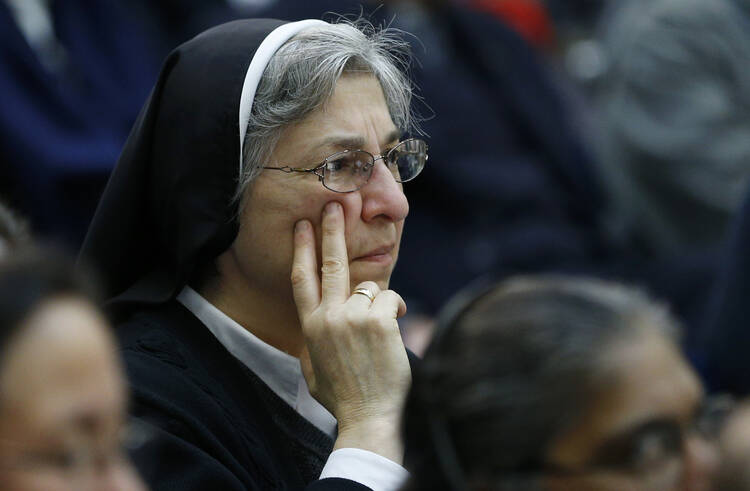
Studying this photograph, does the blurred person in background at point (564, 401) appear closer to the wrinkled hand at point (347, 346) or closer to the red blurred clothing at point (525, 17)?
the wrinkled hand at point (347, 346)

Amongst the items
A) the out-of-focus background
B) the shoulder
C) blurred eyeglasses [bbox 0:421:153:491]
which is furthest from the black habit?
the out-of-focus background

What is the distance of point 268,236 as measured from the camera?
326 cm

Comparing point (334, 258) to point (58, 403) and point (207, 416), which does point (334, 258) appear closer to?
point (207, 416)

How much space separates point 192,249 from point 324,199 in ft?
1.25

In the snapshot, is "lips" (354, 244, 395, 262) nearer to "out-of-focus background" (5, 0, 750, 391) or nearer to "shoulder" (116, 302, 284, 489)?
"shoulder" (116, 302, 284, 489)

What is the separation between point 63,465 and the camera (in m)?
1.72

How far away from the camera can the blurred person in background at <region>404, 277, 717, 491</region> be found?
195cm

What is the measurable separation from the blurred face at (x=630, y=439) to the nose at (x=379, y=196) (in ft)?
4.53

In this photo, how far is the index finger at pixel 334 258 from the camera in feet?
10.4

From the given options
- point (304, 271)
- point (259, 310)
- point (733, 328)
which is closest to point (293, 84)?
point (304, 271)

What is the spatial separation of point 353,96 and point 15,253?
161 cm

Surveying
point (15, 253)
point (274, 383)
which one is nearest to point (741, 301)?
point (274, 383)

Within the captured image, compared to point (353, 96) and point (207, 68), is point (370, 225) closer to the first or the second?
point (353, 96)

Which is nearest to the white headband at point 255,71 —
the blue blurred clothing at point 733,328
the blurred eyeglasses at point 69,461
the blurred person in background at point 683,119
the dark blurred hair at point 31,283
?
the dark blurred hair at point 31,283
